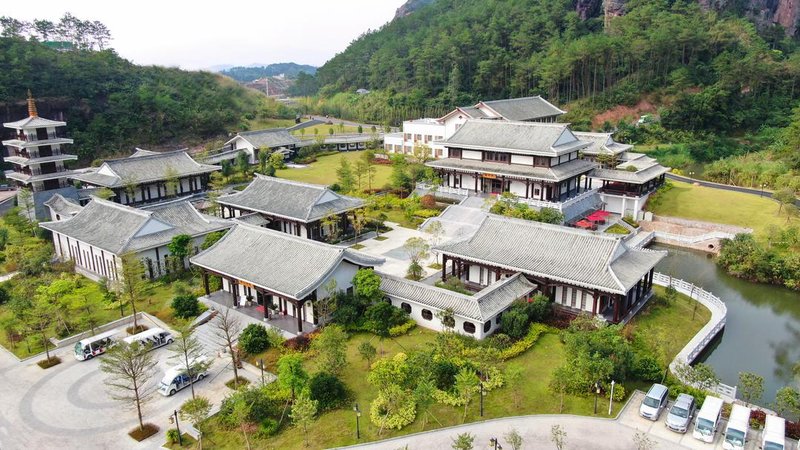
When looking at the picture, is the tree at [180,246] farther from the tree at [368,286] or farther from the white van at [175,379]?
the tree at [368,286]

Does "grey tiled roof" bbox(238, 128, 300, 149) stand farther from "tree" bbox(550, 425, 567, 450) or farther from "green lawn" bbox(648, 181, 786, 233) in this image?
"tree" bbox(550, 425, 567, 450)

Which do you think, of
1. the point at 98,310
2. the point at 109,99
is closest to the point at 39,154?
the point at 98,310

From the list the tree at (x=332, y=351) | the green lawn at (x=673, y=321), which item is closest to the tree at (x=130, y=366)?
the tree at (x=332, y=351)

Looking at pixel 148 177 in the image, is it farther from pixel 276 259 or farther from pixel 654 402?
pixel 654 402

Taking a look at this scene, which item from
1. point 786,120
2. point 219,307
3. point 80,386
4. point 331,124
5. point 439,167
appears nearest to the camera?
point 80,386

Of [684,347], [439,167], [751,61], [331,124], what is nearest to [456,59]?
[331,124]

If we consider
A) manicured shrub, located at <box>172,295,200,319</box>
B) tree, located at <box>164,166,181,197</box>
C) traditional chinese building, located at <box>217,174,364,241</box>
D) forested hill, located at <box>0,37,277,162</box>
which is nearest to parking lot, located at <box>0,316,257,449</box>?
manicured shrub, located at <box>172,295,200,319</box>

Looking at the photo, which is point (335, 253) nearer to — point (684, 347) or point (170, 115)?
point (684, 347)
